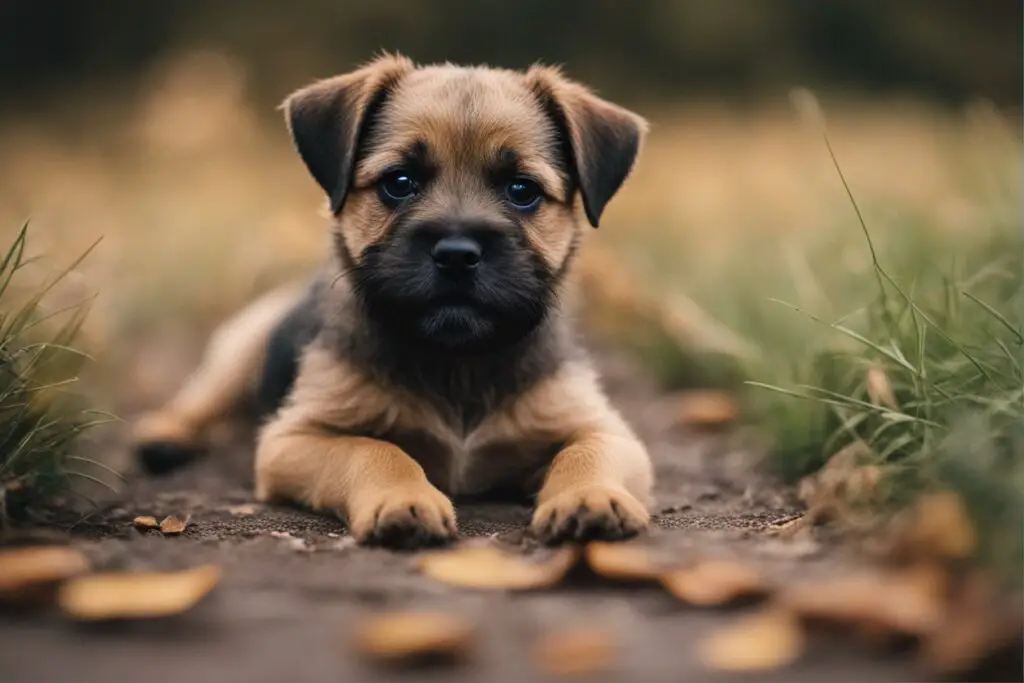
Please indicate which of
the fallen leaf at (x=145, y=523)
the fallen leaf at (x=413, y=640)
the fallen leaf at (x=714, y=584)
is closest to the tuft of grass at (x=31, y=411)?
the fallen leaf at (x=145, y=523)

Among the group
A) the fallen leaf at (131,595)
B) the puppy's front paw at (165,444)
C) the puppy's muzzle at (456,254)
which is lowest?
the puppy's front paw at (165,444)

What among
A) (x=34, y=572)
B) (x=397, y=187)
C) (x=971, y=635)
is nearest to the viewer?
(x=971, y=635)

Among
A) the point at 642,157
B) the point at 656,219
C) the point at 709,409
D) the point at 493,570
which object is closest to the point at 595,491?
the point at 493,570

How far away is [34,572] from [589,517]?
5.69 ft

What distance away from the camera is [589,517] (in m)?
3.92

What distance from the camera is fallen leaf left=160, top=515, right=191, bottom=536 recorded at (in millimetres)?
4309

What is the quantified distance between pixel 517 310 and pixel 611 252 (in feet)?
18.4

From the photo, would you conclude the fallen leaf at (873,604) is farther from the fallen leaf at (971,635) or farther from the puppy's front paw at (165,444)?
the puppy's front paw at (165,444)

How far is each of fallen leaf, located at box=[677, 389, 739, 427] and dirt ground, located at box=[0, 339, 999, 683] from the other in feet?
5.89

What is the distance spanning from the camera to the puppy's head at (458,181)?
14.3 feet

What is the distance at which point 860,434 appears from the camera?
4891 mm

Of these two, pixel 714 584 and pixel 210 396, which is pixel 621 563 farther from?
pixel 210 396

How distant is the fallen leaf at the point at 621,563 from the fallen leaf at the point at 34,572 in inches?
61.3

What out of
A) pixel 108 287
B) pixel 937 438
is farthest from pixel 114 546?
pixel 108 287
